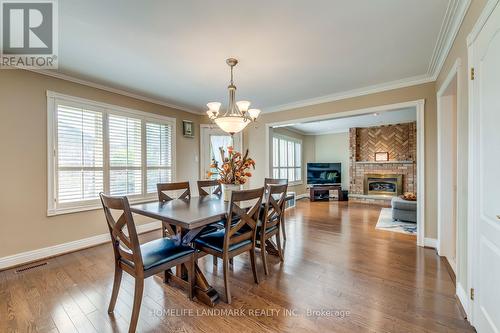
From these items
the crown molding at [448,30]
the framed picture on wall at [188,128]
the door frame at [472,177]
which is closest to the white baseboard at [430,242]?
the door frame at [472,177]

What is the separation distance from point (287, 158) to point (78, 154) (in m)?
5.95

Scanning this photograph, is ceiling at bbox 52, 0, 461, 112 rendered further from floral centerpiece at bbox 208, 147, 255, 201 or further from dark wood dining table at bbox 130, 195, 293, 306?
dark wood dining table at bbox 130, 195, 293, 306

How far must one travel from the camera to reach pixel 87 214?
11.2 ft

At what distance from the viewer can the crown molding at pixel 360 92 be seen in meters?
3.33

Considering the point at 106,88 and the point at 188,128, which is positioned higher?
the point at 106,88

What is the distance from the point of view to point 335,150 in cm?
850

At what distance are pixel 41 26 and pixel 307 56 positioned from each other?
2710mm

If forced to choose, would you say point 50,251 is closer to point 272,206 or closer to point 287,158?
point 272,206

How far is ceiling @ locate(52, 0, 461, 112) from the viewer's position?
1.86 m

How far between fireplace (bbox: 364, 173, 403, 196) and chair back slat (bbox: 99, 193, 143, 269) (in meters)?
7.45

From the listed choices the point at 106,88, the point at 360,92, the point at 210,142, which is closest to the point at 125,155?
the point at 106,88

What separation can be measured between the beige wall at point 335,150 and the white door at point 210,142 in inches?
187

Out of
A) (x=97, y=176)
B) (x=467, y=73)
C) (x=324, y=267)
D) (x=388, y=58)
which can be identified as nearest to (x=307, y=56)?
(x=388, y=58)

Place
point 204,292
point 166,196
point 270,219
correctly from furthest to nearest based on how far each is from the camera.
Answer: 1. point 166,196
2. point 270,219
3. point 204,292
